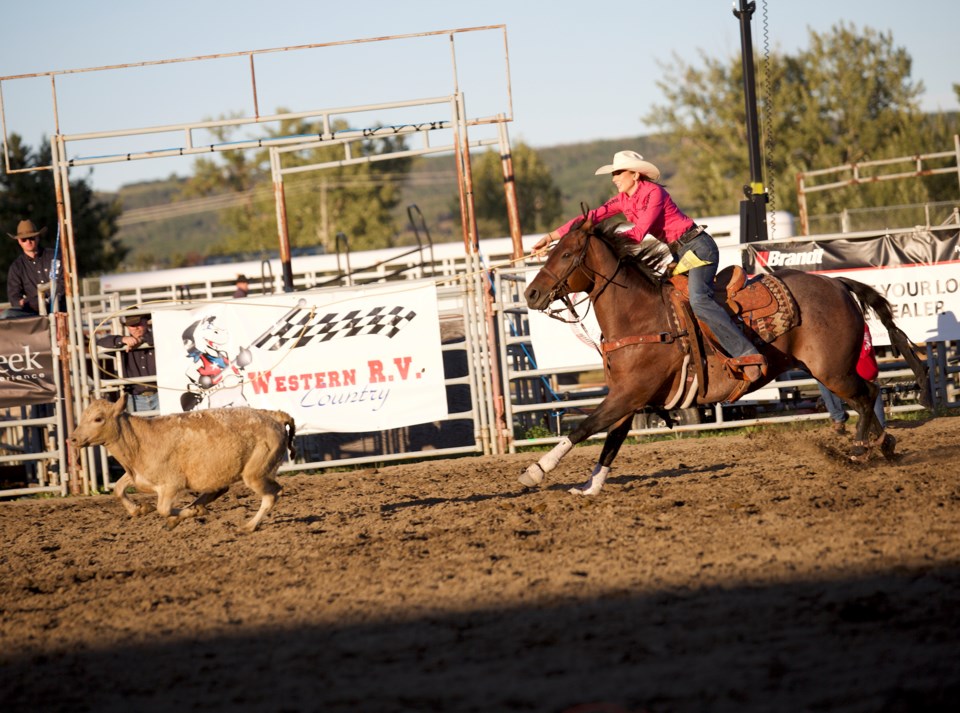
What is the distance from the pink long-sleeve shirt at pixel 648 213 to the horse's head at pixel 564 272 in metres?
0.11

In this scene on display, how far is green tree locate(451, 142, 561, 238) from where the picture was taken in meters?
67.1

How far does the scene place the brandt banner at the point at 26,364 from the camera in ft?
37.8

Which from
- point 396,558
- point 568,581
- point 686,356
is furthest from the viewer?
point 686,356

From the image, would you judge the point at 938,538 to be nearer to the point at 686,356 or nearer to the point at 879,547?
the point at 879,547

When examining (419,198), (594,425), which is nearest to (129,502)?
(594,425)

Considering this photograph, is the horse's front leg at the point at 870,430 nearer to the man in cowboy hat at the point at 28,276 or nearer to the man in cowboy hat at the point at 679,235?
the man in cowboy hat at the point at 679,235

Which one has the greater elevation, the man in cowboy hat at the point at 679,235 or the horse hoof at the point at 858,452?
the man in cowboy hat at the point at 679,235

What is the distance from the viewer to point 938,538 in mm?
5742

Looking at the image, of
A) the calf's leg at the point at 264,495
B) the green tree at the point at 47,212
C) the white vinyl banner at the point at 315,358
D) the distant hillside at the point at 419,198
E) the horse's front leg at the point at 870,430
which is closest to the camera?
the calf's leg at the point at 264,495

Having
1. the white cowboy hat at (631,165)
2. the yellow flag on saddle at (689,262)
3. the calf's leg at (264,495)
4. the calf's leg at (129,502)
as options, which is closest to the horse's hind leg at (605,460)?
the yellow flag on saddle at (689,262)

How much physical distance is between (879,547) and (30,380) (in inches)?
350

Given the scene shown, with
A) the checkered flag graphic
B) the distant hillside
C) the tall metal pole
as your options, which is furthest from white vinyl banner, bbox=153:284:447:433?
the distant hillside

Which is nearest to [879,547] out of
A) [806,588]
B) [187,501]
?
[806,588]

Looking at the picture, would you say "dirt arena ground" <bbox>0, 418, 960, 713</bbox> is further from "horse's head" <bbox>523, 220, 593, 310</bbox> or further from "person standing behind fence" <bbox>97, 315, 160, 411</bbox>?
"person standing behind fence" <bbox>97, 315, 160, 411</bbox>
